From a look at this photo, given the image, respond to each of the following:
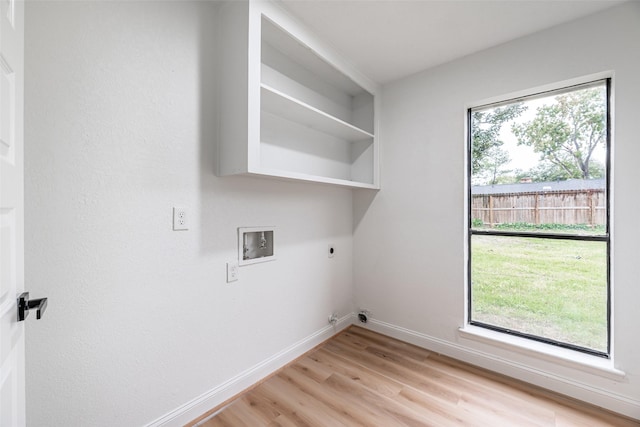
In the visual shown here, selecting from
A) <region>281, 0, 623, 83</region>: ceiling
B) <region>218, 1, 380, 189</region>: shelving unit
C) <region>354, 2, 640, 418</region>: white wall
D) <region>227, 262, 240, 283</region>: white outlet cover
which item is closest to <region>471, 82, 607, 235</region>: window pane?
<region>354, 2, 640, 418</region>: white wall

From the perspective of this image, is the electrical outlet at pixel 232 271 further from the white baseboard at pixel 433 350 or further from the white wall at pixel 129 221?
the white baseboard at pixel 433 350

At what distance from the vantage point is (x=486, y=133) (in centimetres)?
215

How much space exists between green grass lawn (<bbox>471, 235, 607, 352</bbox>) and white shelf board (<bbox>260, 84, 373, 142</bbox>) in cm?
142

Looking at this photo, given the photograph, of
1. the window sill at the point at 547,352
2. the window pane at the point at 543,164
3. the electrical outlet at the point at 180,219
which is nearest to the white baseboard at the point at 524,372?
the window sill at the point at 547,352

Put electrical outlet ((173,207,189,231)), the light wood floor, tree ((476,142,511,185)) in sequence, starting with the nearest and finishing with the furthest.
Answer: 1. electrical outlet ((173,207,189,231))
2. the light wood floor
3. tree ((476,142,511,185))

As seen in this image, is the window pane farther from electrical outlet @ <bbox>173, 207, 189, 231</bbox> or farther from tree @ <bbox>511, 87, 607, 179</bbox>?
electrical outlet @ <bbox>173, 207, 189, 231</bbox>

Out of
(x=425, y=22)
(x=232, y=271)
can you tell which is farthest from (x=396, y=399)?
(x=425, y=22)

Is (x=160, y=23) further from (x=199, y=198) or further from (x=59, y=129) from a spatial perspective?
(x=199, y=198)

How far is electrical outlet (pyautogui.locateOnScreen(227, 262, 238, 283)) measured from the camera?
1707 mm

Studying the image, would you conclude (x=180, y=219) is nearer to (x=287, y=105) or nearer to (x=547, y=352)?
(x=287, y=105)

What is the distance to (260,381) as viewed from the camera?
1.89 m

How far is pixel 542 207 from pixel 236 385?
2436 millimetres

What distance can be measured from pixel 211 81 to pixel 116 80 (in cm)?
50

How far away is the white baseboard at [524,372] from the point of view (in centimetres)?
161
